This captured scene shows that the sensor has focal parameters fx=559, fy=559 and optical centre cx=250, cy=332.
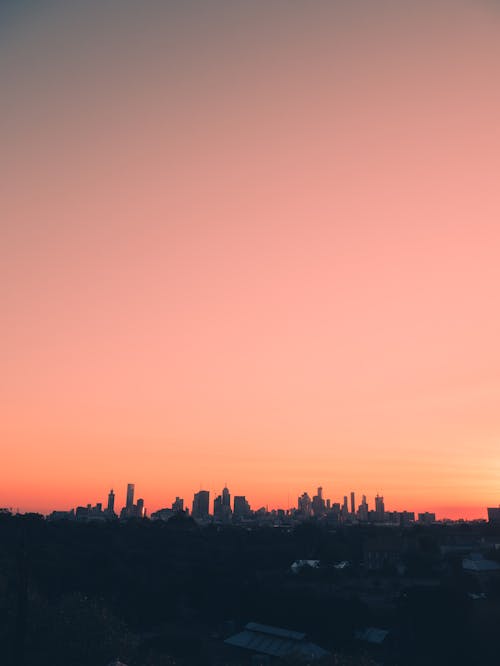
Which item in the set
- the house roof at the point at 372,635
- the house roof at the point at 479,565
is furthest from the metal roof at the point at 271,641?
the house roof at the point at 479,565

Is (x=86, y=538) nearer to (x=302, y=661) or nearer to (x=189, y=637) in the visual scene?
(x=189, y=637)

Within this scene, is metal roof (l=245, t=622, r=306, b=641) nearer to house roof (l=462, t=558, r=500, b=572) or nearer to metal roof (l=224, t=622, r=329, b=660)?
metal roof (l=224, t=622, r=329, b=660)

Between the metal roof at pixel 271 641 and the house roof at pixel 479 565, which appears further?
the house roof at pixel 479 565

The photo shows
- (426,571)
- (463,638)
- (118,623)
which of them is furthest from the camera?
(426,571)

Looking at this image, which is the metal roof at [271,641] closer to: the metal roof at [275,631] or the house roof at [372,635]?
the metal roof at [275,631]

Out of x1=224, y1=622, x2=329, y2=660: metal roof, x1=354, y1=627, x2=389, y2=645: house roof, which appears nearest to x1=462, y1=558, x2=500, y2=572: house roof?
x1=354, y1=627, x2=389, y2=645: house roof

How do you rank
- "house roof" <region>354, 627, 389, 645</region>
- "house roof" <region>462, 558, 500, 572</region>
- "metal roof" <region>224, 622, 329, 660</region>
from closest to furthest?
1. "metal roof" <region>224, 622, 329, 660</region>
2. "house roof" <region>354, 627, 389, 645</region>
3. "house roof" <region>462, 558, 500, 572</region>

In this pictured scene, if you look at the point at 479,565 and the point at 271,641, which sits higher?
the point at 479,565

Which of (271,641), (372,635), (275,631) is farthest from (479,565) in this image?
(271,641)

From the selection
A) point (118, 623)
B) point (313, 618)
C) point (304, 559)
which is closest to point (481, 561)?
point (304, 559)

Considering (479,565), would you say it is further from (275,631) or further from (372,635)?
→ (275,631)

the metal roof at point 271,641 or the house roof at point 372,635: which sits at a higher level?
the house roof at point 372,635
